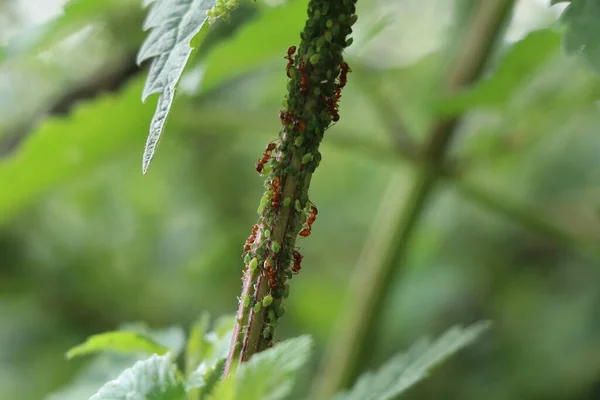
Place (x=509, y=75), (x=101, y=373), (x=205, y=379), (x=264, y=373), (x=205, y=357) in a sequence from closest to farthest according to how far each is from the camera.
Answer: (x=264, y=373) < (x=205, y=379) < (x=205, y=357) < (x=101, y=373) < (x=509, y=75)

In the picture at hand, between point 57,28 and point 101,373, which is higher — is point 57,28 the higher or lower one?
the higher one

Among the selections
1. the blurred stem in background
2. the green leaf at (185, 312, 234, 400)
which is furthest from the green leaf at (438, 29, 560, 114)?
the green leaf at (185, 312, 234, 400)

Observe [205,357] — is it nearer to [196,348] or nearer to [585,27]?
[196,348]

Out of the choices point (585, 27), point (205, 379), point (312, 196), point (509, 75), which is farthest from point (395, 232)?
point (312, 196)

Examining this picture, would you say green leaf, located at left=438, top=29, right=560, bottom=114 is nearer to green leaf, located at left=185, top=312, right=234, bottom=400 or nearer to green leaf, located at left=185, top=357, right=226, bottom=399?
green leaf, located at left=185, top=312, right=234, bottom=400

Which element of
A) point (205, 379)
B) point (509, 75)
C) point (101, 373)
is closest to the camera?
point (205, 379)

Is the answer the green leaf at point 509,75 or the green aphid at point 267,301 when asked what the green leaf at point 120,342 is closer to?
the green aphid at point 267,301

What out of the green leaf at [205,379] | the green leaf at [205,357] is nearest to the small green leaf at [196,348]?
the green leaf at [205,357]
